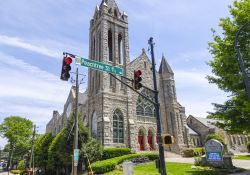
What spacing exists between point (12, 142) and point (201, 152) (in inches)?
2040

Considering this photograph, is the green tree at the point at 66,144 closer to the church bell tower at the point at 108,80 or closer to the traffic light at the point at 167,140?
the church bell tower at the point at 108,80

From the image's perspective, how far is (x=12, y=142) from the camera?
61750 millimetres

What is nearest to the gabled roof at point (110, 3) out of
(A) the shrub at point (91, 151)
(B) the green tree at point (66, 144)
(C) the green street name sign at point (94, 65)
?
(B) the green tree at point (66, 144)

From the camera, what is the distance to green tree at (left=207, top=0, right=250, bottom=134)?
47.8 ft

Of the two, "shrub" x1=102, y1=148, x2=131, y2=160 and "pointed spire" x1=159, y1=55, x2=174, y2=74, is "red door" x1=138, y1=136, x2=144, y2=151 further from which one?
"pointed spire" x1=159, y1=55, x2=174, y2=74

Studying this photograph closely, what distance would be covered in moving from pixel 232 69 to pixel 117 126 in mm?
20016

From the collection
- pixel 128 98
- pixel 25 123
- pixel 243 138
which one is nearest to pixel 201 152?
pixel 128 98

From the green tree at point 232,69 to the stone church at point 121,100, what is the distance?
56.4 ft

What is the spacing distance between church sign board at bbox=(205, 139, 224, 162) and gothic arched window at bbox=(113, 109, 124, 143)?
14557 mm

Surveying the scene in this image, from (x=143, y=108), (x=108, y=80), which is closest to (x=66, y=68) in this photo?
(x=108, y=80)

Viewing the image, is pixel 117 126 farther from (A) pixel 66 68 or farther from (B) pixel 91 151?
(A) pixel 66 68

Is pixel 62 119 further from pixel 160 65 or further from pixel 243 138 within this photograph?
pixel 243 138

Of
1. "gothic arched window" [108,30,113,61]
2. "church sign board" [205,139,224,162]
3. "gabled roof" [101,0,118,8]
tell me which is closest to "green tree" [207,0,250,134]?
"church sign board" [205,139,224,162]

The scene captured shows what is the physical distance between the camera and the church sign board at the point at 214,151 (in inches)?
716
